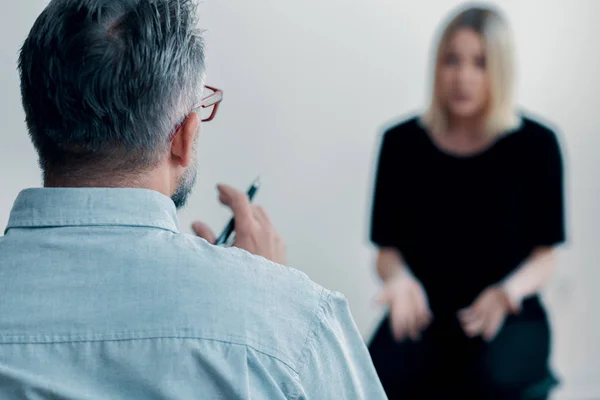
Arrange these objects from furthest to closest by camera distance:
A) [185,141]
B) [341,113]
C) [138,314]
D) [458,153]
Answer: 1. [458,153]
2. [341,113]
3. [185,141]
4. [138,314]

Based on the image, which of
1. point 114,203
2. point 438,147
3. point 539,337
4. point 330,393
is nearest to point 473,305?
point 539,337

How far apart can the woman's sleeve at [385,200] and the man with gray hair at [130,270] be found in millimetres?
1096

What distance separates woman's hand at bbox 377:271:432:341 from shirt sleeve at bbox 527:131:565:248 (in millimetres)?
358

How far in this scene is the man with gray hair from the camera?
707mm

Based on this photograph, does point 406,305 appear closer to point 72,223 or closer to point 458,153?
point 458,153

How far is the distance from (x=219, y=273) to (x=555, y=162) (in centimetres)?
157

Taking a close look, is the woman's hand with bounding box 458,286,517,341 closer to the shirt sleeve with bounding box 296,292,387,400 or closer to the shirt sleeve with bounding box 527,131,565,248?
the shirt sleeve with bounding box 527,131,565,248

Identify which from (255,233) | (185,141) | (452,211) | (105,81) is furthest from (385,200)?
(105,81)

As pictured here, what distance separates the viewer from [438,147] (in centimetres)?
194

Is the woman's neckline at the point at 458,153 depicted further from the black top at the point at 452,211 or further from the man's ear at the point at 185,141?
the man's ear at the point at 185,141

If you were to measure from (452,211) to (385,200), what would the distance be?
7.0 inches

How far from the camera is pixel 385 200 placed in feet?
6.27

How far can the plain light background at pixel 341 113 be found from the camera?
167 cm

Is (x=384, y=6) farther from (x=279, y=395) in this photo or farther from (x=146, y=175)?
(x=279, y=395)
